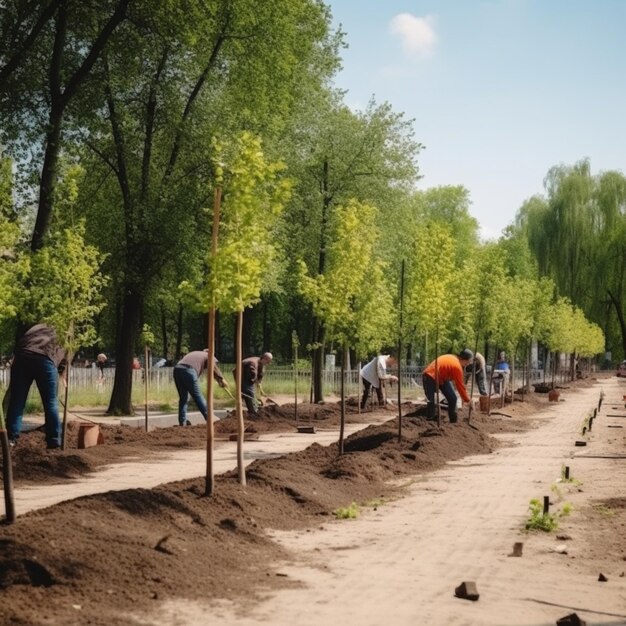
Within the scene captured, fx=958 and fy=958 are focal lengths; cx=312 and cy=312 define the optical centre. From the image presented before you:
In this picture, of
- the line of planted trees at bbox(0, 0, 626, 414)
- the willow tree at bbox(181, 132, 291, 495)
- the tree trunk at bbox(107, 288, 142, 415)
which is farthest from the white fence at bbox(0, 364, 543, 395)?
the willow tree at bbox(181, 132, 291, 495)

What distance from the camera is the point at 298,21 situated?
26.8 m

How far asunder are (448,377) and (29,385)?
334 inches

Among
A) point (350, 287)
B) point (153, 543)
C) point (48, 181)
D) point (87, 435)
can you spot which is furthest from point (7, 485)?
point (48, 181)

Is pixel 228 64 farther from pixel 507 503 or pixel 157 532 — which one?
pixel 157 532

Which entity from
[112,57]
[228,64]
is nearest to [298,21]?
[228,64]

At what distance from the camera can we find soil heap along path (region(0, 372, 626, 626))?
5734 mm

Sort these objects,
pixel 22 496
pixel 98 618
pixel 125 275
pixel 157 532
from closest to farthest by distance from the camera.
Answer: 1. pixel 98 618
2. pixel 157 532
3. pixel 22 496
4. pixel 125 275

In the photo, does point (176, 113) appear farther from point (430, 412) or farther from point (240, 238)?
point (240, 238)

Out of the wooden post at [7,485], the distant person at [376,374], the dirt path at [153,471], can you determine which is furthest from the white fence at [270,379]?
the wooden post at [7,485]

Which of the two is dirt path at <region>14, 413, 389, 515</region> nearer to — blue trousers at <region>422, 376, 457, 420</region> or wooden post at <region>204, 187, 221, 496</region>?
wooden post at <region>204, 187, 221, 496</region>

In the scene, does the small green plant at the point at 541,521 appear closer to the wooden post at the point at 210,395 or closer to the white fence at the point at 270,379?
the wooden post at the point at 210,395

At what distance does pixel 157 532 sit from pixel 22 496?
3.79 meters

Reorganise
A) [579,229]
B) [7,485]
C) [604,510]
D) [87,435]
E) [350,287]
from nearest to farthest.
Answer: [7,485] < [604,510] < [350,287] < [87,435] < [579,229]

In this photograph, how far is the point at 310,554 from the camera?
7.67m
